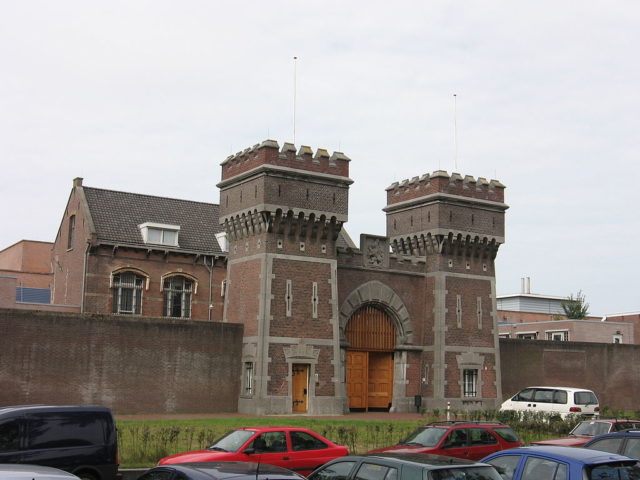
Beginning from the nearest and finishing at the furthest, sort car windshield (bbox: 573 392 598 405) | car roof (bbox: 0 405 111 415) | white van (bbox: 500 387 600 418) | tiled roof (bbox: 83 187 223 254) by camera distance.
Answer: car roof (bbox: 0 405 111 415) < white van (bbox: 500 387 600 418) < car windshield (bbox: 573 392 598 405) < tiled roof (bbox: 83 187 223 254)

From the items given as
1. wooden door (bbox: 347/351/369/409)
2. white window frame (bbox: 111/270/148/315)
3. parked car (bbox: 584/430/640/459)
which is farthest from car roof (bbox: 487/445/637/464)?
white window frame (bbox: 111/270/148/315)

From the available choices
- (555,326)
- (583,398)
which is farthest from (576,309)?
(583,398)

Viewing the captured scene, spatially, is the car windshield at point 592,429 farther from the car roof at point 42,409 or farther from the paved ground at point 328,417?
the paved ground at point 328,417

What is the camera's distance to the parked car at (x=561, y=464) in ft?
37.6

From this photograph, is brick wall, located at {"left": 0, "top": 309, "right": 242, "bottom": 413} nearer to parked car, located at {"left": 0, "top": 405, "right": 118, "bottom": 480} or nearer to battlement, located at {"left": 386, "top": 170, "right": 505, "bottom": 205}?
battlement, located at {"left": 386, "top": 170, "right": 505, "bottom": 205}

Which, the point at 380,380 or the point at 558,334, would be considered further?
the point at 558,334

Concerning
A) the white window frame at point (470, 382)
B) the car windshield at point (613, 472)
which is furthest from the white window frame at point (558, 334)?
the car windshield at point (613, 472)

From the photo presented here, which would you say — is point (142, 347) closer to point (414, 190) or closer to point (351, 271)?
point (351, 271)

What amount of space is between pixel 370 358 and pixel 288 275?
23.7 ft

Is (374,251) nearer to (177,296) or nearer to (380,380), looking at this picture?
(380,380)

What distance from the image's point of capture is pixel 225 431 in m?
27.0

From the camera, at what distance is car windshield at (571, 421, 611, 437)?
22.0 metres

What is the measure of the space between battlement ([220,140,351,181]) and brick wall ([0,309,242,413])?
7882 mm

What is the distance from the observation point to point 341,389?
39.7m
